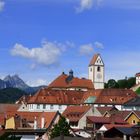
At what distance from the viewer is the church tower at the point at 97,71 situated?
175500 millimetres

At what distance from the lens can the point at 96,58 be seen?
181 metres

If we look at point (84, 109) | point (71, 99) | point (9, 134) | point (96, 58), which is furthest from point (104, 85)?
point (9, 134)

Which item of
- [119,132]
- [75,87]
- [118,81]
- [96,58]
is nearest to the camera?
[119,132]

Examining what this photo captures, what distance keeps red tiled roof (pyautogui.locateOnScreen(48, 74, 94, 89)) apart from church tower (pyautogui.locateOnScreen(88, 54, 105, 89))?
6.83m

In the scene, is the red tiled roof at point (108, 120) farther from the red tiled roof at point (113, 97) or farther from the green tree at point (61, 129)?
the red tiled roof at point (113, 97)

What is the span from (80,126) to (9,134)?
34009mm

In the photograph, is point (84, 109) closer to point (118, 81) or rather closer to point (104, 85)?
point (104, 85)

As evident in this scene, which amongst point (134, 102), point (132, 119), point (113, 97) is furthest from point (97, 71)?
point (132, 119)

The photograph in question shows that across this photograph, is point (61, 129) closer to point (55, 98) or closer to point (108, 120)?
point (108, 120)

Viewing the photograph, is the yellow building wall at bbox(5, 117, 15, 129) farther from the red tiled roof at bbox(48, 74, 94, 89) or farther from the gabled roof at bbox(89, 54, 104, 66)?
the gabled roof at bbox(89, 54, 104, 66)

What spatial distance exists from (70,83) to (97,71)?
1535 centimetres

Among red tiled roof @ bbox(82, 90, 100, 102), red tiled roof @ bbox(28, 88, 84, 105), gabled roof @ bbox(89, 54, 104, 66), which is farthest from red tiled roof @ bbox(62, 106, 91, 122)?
gabled roof @ bbox(89, 54, 104, 66)

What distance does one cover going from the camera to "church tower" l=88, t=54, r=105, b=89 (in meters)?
176

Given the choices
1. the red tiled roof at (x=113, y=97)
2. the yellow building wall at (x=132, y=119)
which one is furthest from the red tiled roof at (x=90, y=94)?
the yellow building wall at (x=132, y=119)
